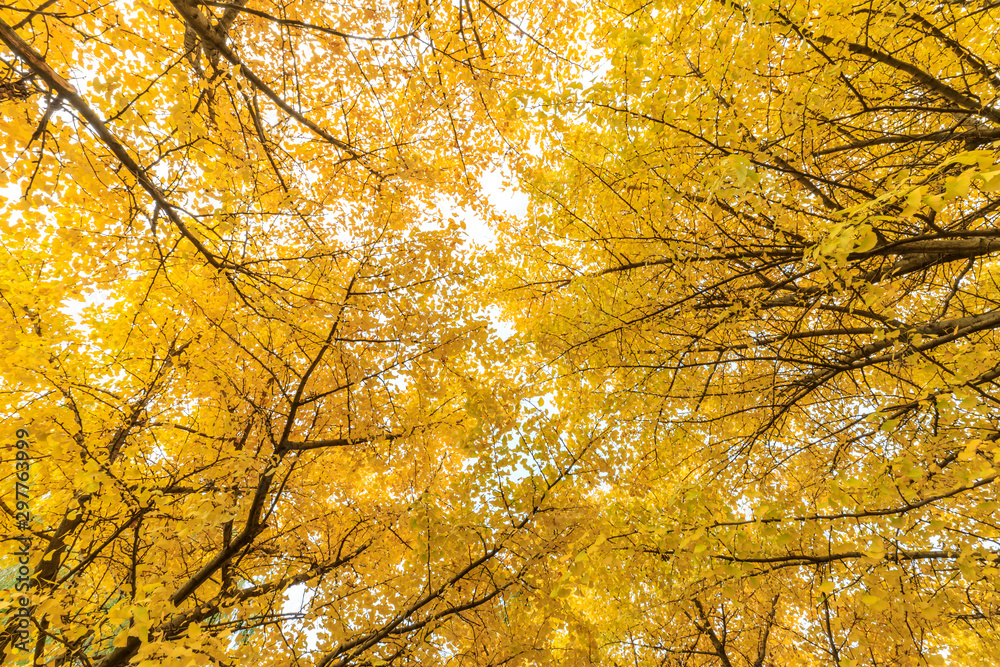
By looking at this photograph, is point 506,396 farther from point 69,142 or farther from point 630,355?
point 69,142

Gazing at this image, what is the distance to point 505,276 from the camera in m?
6.23

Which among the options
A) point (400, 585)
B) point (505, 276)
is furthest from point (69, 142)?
point (505, 276)

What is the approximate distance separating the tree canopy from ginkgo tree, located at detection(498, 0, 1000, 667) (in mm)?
57

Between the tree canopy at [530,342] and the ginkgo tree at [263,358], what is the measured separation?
5cm

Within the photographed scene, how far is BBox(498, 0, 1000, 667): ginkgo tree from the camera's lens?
259 cm

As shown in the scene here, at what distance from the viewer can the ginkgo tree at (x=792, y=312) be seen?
8.51 feet

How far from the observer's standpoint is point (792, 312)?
14.3ft

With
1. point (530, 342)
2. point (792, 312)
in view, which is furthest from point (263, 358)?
point (792, 312)

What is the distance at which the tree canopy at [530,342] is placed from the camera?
2703mm

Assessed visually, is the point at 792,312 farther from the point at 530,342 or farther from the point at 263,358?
the point at 263,358

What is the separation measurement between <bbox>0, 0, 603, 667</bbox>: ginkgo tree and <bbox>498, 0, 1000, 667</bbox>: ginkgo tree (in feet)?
3.02

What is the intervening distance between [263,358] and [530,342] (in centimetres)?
308

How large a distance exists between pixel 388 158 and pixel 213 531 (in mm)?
3843

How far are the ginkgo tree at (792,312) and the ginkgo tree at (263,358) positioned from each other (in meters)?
0.92
